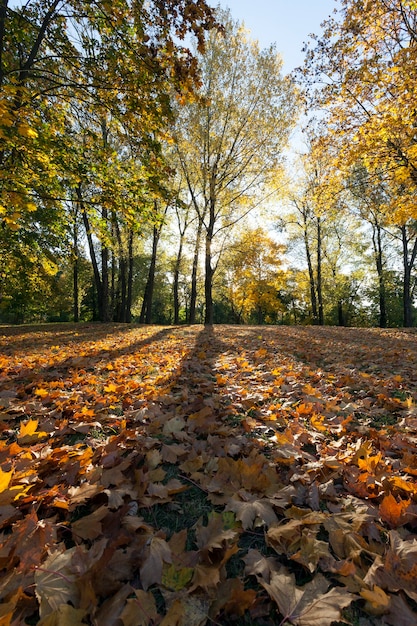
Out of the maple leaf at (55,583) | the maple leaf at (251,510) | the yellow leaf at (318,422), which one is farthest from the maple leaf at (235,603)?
the yellow leaf at (318,422)

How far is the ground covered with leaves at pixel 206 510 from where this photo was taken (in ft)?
3.30

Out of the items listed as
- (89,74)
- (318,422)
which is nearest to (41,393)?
(318,422)

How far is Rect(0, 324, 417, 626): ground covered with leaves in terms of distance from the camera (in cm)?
101

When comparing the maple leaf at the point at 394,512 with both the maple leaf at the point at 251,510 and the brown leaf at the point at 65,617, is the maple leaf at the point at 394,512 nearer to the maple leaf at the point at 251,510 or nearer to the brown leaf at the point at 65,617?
the maple leaf at the point at 251,510

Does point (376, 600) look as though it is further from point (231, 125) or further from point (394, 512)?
point (231, 125)

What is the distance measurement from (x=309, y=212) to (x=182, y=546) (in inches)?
981

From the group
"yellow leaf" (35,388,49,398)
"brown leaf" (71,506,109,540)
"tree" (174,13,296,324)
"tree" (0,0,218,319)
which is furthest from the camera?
"tree" (174,13,296,324)

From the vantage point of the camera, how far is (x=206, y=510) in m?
1.54

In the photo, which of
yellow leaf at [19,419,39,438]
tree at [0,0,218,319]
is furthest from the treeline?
yellow leaf at [19,419,39,438]

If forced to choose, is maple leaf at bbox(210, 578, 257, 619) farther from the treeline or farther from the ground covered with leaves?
the treeline

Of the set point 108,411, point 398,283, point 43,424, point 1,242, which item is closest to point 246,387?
point 108,411

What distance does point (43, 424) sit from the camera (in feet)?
7.59

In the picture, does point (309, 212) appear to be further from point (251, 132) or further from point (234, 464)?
point (234, 464)

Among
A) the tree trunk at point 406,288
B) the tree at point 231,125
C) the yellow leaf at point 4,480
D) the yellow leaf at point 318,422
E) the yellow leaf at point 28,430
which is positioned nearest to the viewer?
the yellow leaf at point 4,480
